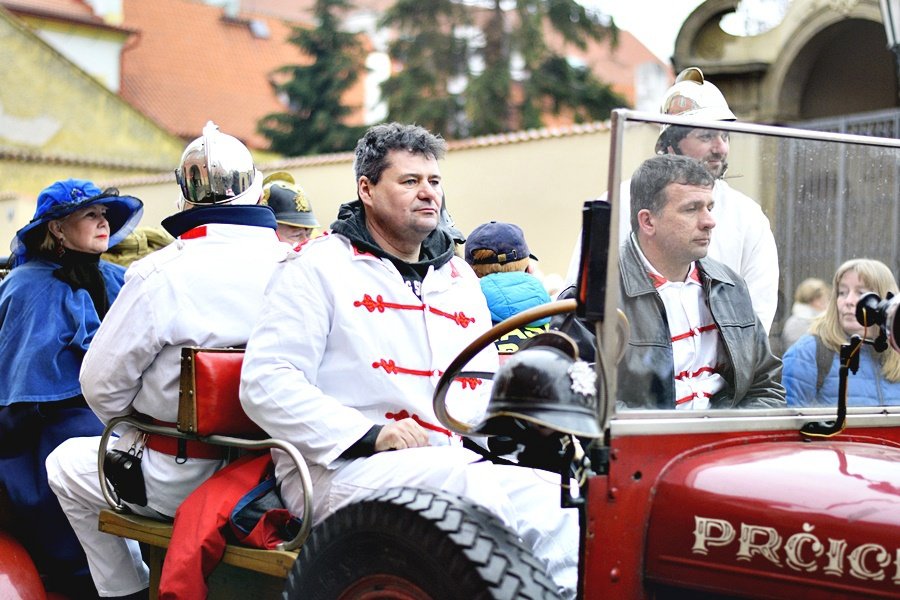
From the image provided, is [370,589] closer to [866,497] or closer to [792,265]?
[866,497]

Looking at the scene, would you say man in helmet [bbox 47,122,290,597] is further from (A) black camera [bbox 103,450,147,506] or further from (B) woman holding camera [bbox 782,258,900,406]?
(B) woman holding camera [bbox 782,258,900,406]

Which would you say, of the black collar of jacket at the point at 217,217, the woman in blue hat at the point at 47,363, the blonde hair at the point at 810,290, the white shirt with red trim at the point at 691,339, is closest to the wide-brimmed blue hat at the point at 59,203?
the woman in blue hat at the point at 47,363

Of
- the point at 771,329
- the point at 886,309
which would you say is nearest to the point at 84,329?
the point at 771,329

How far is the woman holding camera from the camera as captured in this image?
3.17 meters

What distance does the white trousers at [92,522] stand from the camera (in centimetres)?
420

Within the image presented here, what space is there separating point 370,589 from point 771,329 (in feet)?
4.09

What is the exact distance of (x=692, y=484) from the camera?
277 cm

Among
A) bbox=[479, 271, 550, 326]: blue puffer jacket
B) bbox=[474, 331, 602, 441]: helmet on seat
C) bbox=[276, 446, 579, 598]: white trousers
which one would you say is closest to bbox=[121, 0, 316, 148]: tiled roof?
bbox=[479, 271, 550, 326]: blue puffer jacket

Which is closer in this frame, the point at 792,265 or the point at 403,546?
the point at 403,546

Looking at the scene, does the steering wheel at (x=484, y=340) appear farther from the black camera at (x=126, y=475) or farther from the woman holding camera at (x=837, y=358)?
the black camera at (x=126, y=475)

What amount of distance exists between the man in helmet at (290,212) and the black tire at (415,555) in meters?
3.81

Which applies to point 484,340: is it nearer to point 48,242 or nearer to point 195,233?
point 195,233

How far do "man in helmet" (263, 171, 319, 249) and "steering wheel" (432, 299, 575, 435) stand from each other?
3.70m

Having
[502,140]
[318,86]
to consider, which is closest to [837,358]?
[502,140]
